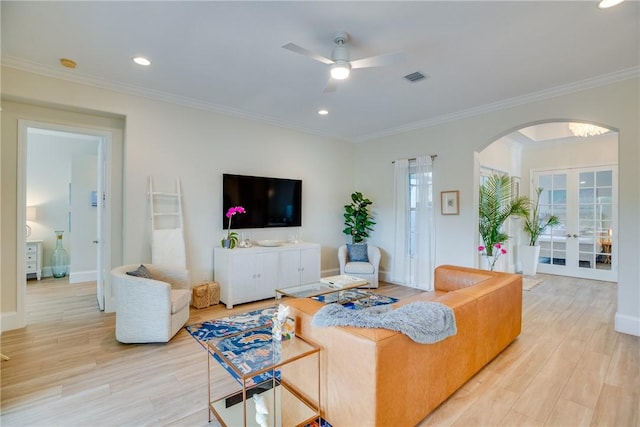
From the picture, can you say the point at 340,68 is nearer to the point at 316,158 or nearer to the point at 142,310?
the point at 142,310

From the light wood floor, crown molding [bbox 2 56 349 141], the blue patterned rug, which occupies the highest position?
crown molding [bbox 2 56 349 141]

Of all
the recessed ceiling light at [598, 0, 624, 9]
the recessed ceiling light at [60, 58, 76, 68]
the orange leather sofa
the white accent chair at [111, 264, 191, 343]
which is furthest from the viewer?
the recessed ceiling light at [60, 58, 76, 68]

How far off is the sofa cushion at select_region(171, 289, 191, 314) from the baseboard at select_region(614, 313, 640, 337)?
15.9ft

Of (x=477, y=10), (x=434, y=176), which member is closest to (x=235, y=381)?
(x=477, y=10)

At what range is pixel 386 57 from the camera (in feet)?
8.22

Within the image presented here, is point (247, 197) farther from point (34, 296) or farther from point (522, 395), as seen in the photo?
point (522, 395)

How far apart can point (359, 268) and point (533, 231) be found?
426 cm

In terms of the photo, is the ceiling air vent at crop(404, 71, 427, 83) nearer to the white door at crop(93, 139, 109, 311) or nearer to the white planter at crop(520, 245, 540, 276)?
the white door at crop(93, 139, 109, 311)

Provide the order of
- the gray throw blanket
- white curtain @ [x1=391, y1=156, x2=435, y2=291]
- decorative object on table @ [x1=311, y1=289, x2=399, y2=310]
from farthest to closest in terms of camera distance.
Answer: white curtain @ [x1=391, y1=156, x2=435, y2=291] → decorative object on table @ [x1=311, y1=289, x2=399, y2=310] → the gray throw blanket

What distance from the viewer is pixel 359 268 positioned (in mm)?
5195

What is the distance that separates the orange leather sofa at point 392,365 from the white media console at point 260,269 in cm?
227

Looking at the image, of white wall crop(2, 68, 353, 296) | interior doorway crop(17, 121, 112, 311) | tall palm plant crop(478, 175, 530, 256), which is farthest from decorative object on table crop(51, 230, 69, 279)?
tall palm plant crop(478, 175, 530, 256)

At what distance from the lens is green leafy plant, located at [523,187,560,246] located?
21.4 ft

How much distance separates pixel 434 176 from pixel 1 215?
227 inches
